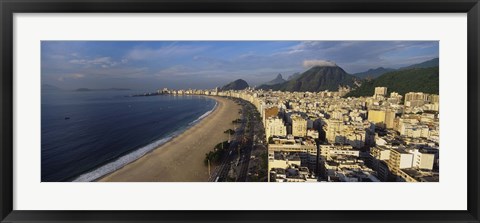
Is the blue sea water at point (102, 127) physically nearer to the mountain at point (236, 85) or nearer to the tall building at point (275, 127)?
the mountain at point (236, 85)

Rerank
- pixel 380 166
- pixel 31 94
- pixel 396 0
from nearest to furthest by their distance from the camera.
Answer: pixel 396 0
pixel 31 94
pixel 380 166

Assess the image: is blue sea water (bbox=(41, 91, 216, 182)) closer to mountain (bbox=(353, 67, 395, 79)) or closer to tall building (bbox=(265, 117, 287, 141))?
tall building (bbox=(265, 117, 287, 141))

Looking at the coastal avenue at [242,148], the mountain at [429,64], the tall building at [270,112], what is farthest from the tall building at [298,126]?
the mountain at [429,64]

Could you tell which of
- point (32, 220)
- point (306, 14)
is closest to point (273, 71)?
point (306, 14)

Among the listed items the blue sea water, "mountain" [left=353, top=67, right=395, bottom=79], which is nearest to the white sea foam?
the blue sea water

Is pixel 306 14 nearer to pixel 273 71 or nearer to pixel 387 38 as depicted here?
pixel 273 71

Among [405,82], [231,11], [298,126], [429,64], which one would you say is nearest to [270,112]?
→ [298,126]
